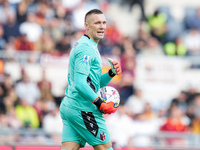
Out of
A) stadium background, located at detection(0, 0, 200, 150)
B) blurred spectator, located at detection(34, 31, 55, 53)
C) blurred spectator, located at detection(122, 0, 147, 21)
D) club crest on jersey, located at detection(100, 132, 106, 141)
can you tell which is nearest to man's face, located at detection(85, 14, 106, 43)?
club crest on jersey, located at detection(100, 132, 106, 141)

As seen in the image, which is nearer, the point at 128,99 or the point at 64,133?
the point at 64,133

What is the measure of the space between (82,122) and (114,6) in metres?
Answer: 11.4

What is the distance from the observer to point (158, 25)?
16578 mm

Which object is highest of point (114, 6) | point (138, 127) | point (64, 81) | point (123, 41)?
point (114, 6)

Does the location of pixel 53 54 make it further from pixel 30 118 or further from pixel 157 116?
pixel 157 116

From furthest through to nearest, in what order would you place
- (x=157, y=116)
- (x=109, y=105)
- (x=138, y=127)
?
Answer: (x=157, y=116) < (x=138, y=127) < (x=109, y=105)

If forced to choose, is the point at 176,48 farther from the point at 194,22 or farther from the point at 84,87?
the point at 84,87

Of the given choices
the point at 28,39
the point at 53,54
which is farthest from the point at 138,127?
the point at 28,39

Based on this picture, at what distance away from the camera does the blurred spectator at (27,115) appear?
12430mm

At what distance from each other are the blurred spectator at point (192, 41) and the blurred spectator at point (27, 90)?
16.9ft

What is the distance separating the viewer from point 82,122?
6555 millimetres

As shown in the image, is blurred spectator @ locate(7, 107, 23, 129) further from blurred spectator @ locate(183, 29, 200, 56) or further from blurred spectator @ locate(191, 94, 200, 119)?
blurred spectator @ locate(183, 29, 200, 56)

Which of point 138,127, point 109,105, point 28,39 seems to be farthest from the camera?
point 28,39

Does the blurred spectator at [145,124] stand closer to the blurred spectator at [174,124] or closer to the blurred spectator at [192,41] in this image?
the blurred spectator at [174,124]
